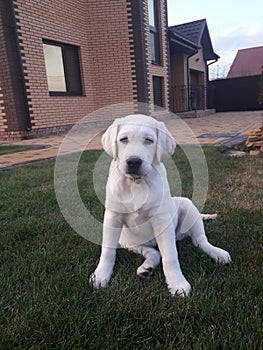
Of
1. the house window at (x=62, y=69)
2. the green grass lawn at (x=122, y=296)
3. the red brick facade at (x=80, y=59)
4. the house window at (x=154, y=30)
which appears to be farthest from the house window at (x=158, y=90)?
the green grass lawn at (x=122, y=296)

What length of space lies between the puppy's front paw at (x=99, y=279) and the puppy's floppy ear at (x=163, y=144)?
0.65 meters

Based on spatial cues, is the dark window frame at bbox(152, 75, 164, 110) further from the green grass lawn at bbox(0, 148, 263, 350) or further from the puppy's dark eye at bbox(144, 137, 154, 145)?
the puppy's dark eye at bbox(144, 137, 154, 145)

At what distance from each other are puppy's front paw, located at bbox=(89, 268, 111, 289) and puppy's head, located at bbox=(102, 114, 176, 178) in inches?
21.7

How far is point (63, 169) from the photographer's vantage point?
4203mm

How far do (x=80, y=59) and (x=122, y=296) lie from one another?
9.98 meters

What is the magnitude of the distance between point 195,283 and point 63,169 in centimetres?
311

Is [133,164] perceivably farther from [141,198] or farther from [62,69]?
[62,69]

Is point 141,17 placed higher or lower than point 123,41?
higher

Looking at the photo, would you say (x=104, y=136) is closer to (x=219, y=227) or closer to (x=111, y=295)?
(x=111, y=295)

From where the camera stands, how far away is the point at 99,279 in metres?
1.49

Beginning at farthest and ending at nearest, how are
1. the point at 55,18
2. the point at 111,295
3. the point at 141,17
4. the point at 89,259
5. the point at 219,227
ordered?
the point at 141,17 < the point at 55,18 < the point at 219,227 < the point at 89,259 < the point at 111,295

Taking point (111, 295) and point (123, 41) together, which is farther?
point (123, 41)

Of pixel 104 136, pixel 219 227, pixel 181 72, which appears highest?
pixel 181 72

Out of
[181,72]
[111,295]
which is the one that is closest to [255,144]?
[111,295]
